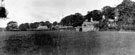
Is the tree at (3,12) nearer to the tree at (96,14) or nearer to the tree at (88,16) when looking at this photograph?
the tree at (96,14)

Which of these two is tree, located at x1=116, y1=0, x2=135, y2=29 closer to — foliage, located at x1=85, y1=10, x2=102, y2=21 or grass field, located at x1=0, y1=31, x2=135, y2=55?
foliage, located at x1=85, y1=10, x2=102, y2=21

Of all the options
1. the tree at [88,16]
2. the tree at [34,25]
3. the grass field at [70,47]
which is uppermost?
the tree at [88,16]

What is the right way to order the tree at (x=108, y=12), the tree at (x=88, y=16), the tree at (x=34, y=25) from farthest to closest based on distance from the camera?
the tree at (x=34, y=25) → the tree at (x=88, y=16) → the tree at (x=108, y=12)

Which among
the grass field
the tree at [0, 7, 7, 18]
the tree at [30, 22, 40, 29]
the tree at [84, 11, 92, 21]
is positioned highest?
the tree at [84, 11, 92, 21]

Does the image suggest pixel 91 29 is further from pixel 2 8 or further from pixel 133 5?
pixel 2 8

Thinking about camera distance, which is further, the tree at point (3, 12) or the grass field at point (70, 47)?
the tree at point (3, 12)

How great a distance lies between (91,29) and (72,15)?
162 feet

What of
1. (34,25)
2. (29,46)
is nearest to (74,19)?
(34,25)

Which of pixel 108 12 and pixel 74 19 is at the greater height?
pixel 108 12

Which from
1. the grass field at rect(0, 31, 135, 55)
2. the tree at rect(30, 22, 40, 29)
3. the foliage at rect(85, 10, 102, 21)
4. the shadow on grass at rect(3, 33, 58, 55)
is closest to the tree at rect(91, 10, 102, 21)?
the foliage at rect(85, 10, 102, 21)

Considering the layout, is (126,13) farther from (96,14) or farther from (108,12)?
(96,14)

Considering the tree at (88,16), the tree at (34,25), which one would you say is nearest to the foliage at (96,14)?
the tree at (88,16)

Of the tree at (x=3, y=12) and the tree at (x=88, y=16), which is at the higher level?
the tree at (x=88, y=16)

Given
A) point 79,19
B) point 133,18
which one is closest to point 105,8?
point 79,19
